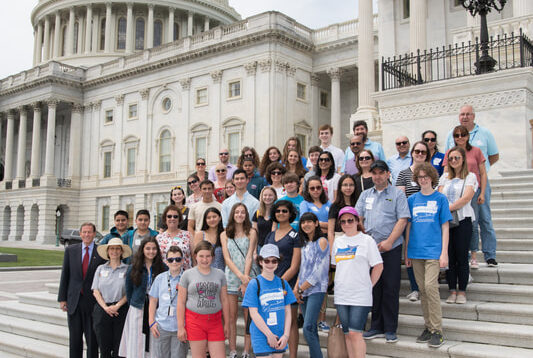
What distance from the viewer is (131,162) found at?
4775 cm

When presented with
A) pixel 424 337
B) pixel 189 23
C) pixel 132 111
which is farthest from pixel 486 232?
pixel 189 23

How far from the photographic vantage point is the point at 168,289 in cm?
639

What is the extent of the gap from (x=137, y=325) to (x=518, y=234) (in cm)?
616

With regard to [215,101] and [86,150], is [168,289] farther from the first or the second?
[86,150]

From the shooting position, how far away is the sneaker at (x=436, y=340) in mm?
5781

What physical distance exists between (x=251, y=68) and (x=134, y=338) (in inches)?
1341

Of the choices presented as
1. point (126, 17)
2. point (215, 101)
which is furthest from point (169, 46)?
point (126, 17)

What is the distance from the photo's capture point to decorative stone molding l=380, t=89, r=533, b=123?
12.8 metres

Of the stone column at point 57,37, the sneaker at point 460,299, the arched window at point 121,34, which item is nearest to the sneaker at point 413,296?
the sneaker at point 460,299

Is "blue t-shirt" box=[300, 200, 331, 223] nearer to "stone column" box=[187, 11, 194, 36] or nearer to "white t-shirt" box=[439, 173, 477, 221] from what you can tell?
"white t-shirt" box=[439, 173, 477, 221]

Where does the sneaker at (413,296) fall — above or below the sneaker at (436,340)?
above

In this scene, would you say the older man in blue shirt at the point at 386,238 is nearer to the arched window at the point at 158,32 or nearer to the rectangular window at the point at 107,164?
the rectangular window at the point at 107,164

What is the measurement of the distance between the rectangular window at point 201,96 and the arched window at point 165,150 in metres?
4.21

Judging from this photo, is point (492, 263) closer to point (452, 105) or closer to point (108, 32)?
point (452, 105)
